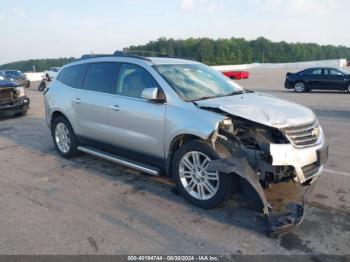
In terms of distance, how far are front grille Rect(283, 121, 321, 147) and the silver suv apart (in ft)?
0.04

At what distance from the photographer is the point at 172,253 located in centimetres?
315

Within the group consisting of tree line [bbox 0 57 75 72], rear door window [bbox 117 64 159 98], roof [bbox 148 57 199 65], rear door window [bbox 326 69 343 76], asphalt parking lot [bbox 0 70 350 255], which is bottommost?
asphalt parking lot [bbox 0 70 350 255]

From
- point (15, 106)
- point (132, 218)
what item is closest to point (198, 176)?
point (132, 218)

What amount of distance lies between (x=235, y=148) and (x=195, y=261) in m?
1.42

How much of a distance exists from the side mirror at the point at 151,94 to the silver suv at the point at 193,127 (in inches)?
0.5

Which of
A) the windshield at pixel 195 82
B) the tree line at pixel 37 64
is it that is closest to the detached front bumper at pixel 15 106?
the windshield at pixel 195 82

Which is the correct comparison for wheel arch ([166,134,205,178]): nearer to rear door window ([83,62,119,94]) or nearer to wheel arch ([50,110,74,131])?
rear door window ([83,62,119,94])

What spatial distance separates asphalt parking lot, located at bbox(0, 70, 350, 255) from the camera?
10.7ft

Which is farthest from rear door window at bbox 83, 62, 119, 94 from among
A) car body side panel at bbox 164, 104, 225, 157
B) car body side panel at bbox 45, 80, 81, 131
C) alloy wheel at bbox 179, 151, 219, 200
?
alloy wheel at bbox 179, 151, 219, 200

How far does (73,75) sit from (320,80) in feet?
54.3

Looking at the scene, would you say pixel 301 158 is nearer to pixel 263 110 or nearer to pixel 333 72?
pixel 263 110

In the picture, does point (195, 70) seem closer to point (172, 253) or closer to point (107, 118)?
point (107, 118)

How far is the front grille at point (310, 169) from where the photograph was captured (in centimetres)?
385

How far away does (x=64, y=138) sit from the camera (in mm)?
6336
